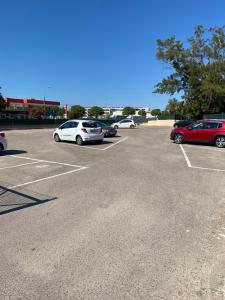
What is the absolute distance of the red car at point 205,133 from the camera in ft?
63.7

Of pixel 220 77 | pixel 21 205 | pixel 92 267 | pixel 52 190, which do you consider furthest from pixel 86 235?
pixel 220 77

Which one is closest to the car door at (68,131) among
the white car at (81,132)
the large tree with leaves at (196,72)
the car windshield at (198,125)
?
the white car at (81,132)

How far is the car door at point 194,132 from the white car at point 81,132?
570cm

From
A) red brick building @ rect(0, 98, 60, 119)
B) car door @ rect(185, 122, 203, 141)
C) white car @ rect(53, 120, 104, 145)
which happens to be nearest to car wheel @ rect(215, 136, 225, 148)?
car door @ rect(185, 122, 203, 141)

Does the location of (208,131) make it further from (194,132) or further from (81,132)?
(81,132)

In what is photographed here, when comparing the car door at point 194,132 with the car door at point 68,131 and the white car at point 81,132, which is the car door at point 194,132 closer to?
the white car at point 81,132

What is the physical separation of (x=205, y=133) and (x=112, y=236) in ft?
52.5

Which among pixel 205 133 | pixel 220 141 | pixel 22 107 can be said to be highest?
pixel 22 107

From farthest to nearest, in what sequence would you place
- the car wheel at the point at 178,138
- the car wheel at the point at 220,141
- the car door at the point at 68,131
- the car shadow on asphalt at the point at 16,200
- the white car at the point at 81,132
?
1. the car wheel at the point at 178,138
2. the car door at the point at 68,131
3. the white car at the point at 81,132
4. the car wheel at the point at 220,141
5. the car shadow on asphalt at the point at 16,200

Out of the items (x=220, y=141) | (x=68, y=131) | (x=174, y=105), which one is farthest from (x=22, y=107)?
(x=220, y=141)

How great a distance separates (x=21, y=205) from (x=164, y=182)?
4.21 meters

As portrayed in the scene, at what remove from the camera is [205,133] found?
19969mm

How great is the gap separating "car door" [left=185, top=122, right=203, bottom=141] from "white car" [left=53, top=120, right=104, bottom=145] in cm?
570

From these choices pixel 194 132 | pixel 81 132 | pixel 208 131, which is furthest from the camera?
pixel 194 132
